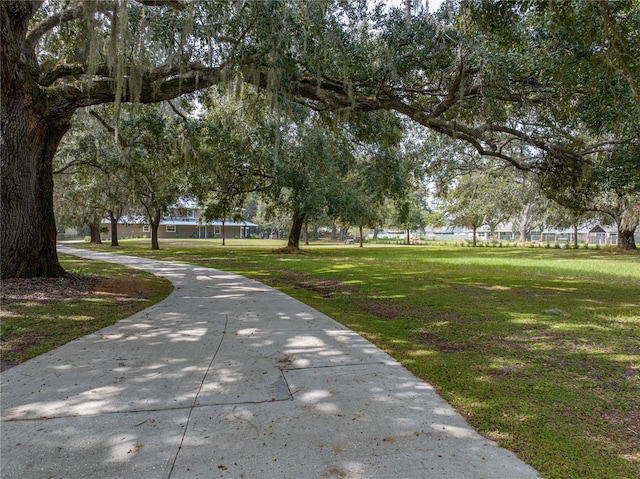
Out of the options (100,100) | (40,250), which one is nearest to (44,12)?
(100,100)

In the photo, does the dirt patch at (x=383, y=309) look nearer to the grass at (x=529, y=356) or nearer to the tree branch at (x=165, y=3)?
the grass at (x=529, y=356)

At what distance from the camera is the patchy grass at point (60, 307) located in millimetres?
4430

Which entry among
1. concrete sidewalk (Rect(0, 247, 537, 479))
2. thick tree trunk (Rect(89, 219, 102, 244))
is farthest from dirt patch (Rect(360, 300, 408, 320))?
thick tree trunk (Rect(89, 219, 102, 244))

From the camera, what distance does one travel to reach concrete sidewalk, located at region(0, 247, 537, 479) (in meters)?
2.13

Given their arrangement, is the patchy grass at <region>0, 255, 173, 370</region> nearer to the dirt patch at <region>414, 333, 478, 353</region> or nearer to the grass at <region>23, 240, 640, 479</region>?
the grass at <region>23, 240, 640, 479</region>

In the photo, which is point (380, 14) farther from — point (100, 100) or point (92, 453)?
point (92, 453)

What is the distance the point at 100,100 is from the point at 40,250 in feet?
11.5

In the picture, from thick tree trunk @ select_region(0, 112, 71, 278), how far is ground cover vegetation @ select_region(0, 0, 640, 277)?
2cm

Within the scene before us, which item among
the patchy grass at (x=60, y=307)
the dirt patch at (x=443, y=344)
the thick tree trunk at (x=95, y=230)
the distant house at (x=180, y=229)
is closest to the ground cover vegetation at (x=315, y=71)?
the patchy grass at (x=60, y=307)

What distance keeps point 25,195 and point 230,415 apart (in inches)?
302

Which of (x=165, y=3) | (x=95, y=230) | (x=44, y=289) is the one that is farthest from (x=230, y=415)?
(x=95, y=230)

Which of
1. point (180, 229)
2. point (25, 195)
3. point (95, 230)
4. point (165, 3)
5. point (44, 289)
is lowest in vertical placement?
point (44, 289)

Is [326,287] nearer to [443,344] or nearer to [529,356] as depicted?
[443,344]

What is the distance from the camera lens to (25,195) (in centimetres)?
765
